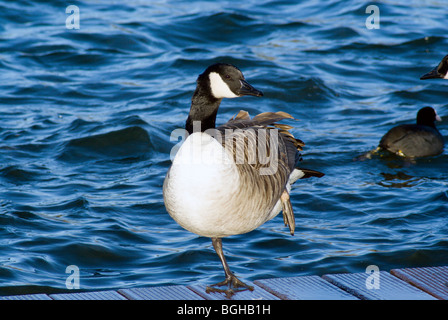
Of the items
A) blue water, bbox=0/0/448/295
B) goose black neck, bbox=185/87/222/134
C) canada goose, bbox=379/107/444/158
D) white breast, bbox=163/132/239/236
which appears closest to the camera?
white breast, bbox=163/132/239/236

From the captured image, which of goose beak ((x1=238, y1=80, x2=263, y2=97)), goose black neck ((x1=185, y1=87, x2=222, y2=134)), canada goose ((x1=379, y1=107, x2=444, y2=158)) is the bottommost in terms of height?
goose black neck ((x1=185, y1=87, x2=222, y2=134))

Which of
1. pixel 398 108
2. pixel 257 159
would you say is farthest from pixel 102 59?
pixel 257 159

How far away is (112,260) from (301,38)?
861cm

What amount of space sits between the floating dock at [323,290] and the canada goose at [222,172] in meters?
0.15

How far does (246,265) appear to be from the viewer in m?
7.26

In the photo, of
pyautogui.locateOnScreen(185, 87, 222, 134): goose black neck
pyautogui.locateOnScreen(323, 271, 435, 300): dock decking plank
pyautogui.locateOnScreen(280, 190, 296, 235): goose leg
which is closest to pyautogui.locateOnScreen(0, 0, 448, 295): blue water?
pyautogui.locateOnScreen(280, 190, 296, 235): goose leg

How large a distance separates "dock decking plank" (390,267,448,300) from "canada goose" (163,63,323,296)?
1083mm

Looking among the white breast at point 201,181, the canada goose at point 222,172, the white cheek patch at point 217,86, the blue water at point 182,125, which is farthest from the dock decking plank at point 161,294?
the blue water at point 182,125

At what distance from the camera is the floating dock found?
4.57 m

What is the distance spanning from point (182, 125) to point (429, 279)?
6701mm

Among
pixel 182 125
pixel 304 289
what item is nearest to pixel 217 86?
pixel 304 289

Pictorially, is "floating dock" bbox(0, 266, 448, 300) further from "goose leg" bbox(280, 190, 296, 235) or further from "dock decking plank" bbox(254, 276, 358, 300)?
"goose leg" bbox(280, 190, 296, 235)

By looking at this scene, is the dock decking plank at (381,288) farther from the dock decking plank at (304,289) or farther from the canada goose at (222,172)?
the canada goose at (222,172)

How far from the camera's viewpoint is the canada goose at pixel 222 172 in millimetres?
4516
